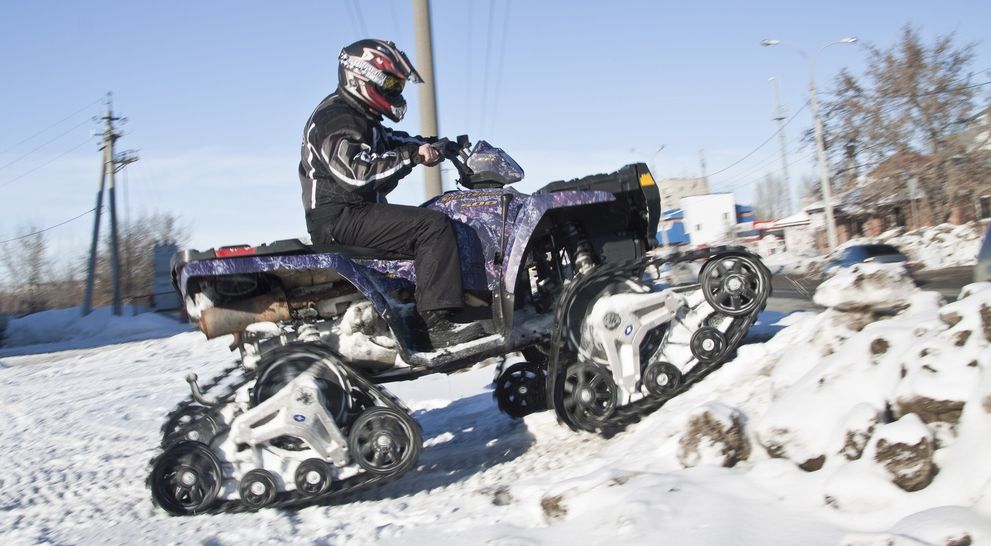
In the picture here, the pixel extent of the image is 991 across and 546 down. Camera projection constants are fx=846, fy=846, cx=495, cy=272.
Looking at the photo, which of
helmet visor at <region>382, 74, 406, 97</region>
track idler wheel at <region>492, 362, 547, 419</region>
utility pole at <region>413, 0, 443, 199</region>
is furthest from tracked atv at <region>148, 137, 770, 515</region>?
utility pole at <region>413, 0, 443, 199</region>

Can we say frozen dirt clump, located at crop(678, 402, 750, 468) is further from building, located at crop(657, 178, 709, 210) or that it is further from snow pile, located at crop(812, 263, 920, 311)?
building, located at crop(657, 178, 709, 210)

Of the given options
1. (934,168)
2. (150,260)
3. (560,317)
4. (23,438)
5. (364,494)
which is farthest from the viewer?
(150,260)

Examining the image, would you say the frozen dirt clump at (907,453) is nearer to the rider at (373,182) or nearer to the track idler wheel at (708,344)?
the track idler wheel at (708,344)

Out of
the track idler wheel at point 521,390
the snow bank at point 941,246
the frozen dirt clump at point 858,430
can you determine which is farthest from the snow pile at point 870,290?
the snow bank at point 941,246

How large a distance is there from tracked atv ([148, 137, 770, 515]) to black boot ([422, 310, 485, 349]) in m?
0.09

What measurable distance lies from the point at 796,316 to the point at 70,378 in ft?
43.6

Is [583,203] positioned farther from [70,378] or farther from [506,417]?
[70,378]

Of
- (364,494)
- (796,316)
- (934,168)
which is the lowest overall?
(364,494)

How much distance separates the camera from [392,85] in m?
5.76

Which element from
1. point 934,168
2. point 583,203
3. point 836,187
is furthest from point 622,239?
point 836,187

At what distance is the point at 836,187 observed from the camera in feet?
130

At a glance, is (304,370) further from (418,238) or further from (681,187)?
(681,187)

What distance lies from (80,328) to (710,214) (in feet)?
125

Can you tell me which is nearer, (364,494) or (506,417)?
(364,494)
